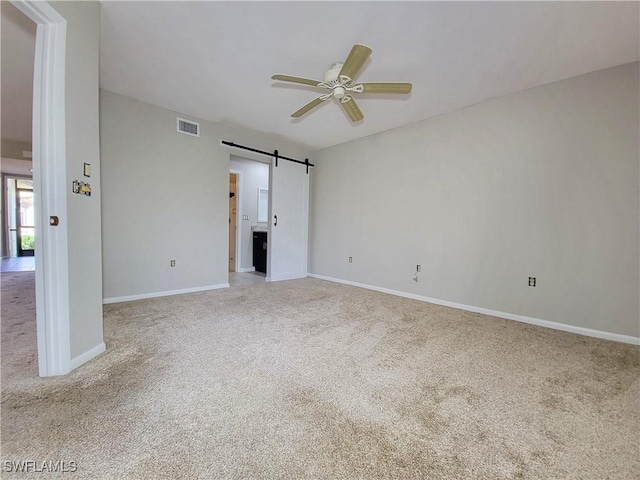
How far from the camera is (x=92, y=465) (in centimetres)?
101

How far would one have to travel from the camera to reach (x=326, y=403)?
4.69ft

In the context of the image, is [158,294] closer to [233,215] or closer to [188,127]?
[188,127]

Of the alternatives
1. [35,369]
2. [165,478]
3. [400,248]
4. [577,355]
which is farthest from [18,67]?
[577,355]

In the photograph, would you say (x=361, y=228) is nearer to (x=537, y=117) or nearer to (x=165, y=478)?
(x=537, y=117)

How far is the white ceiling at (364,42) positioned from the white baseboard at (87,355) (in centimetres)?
247

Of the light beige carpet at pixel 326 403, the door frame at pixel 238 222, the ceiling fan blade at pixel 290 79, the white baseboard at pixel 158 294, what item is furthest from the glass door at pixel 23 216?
the ceiling fan blade at pixel 290 79

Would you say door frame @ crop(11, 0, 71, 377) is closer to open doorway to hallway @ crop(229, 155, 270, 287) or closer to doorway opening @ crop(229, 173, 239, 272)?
open doorway to hallway @ crop(229, 155, 270, 287)

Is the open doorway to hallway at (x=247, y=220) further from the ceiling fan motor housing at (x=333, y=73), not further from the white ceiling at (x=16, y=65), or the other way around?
the ceiling fan motor housing at (x=333, y=73)

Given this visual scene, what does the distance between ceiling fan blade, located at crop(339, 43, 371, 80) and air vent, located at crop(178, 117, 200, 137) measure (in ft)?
8.43

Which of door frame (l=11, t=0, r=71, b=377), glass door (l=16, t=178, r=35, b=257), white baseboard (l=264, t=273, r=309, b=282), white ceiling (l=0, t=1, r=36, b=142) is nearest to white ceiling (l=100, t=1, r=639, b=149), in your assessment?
white ceiling (l=0, t=1, r=36, b=142)

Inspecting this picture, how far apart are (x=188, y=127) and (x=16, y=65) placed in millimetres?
1615

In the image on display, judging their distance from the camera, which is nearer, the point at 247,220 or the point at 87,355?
the point at 87,355

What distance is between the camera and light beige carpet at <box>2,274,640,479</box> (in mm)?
1069

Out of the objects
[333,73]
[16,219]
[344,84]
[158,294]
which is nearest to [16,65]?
[158,294]
